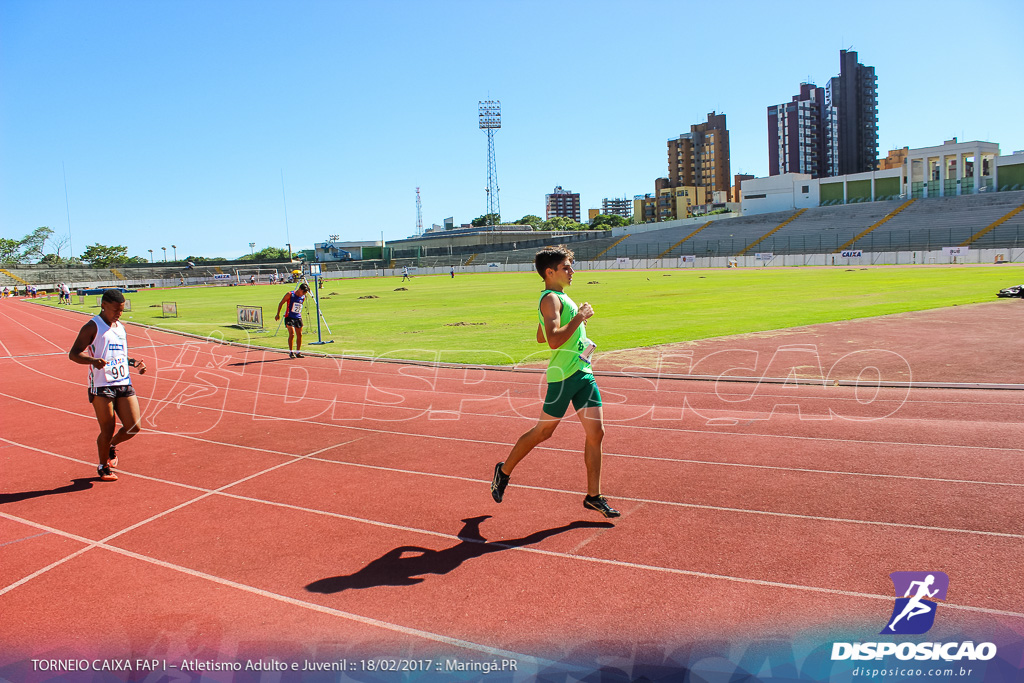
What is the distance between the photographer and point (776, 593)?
4.47 m

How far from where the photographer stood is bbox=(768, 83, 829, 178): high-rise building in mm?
160875

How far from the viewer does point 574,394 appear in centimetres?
571

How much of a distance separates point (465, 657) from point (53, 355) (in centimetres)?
2136

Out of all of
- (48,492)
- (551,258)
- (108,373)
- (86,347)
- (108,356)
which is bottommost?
(48,492)

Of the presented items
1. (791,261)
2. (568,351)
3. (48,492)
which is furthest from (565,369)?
(791,261)

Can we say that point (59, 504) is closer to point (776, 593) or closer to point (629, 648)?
point (629, 648)

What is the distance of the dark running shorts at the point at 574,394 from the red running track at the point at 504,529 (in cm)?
101

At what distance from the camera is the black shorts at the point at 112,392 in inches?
293

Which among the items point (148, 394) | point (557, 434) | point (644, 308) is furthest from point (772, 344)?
point (148, 394)

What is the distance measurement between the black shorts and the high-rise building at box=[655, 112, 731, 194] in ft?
566

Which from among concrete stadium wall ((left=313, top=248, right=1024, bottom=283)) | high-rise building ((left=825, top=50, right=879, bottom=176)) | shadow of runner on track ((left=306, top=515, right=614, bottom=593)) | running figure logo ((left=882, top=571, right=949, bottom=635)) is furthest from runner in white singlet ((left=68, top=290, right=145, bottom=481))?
high-rise building ((left=825, top=50, right=879, bottom=176))

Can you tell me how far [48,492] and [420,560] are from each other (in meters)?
4.75

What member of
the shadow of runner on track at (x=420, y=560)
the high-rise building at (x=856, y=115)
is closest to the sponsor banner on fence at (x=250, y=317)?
the shadow of runner on track at (x=420, y=560)

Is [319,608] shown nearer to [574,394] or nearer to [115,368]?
[574,394]
